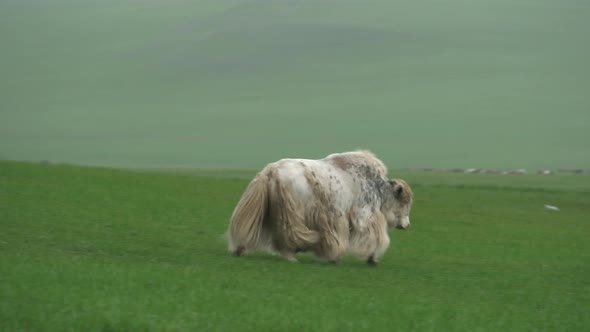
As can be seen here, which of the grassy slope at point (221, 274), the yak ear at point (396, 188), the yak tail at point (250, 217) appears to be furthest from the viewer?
the yak ear at point (396, 188)

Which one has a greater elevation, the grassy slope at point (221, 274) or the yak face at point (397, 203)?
the yak face at point (397, 203)

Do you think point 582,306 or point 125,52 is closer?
point 582,306

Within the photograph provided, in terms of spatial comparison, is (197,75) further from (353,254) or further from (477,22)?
(353,254)

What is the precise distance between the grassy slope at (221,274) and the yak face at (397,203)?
57 cm

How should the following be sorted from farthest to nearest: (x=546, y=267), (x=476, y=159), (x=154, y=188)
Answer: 1. (x=476, y=159)
2. (x=154, y=188)
3. (x=546, y=267)

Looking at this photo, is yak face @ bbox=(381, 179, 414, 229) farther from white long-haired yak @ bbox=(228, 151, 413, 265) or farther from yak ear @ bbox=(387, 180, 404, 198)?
white long-haired yak @ bbox=(228, 151, 413, 265)

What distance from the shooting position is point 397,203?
13219 mm

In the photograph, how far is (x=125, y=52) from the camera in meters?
82.1

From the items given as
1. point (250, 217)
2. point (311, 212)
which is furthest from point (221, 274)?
point (311, 212)

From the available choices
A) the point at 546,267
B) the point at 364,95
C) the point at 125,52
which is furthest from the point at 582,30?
the point at 546,267

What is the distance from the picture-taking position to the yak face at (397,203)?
43.0ft

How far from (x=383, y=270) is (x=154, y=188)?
38.9 ft

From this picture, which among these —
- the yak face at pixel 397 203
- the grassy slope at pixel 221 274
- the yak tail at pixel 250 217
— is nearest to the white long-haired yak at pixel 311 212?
the yak tail at pixel 250 217

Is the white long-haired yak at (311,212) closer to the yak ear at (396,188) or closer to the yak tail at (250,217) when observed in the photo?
the yak tail at (250,217)
